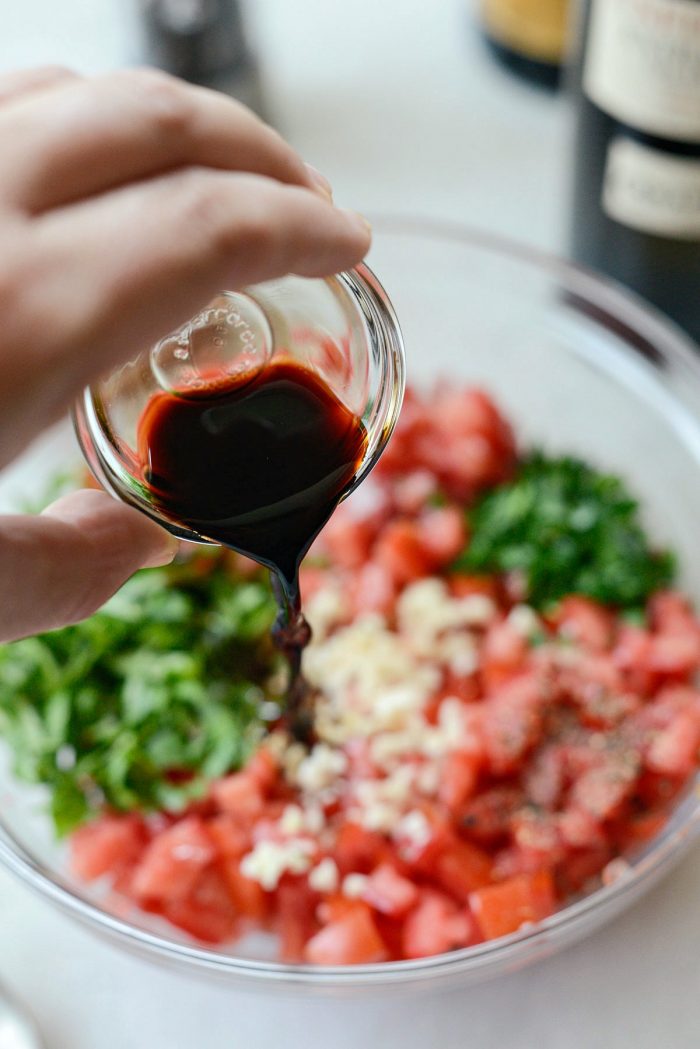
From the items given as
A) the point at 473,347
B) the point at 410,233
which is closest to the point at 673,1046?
the point at 473,347

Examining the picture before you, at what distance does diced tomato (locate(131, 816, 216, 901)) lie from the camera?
48.1 inches

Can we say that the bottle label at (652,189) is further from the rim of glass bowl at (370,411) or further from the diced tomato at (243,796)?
the diced tomato at (243,796)

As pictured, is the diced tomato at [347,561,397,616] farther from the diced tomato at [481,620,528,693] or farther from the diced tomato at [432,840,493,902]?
the diced tomato at [432,840,493,902]

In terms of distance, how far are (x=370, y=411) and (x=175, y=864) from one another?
0.57 metres

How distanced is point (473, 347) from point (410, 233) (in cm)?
21

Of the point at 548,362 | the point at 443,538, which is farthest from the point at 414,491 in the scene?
the point at 548,362

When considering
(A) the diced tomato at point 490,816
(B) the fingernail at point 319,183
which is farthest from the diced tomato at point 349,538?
(B) the fingernail at point 319,183

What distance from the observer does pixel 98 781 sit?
1.32 metres

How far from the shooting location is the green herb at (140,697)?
4.33 ft

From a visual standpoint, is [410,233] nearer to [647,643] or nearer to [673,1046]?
[647,643]

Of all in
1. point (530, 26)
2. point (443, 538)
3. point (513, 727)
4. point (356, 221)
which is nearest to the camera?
point (356, 221)

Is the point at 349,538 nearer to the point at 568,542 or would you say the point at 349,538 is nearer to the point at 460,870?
the point at 568,542

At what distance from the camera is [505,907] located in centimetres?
118

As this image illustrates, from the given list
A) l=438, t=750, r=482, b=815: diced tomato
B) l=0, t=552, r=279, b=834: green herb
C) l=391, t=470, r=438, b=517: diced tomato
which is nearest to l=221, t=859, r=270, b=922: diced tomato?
l=0, t=552, r=279, b=834: green herb
